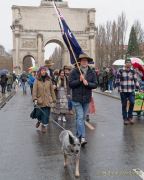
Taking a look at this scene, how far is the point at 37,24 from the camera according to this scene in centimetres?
7331

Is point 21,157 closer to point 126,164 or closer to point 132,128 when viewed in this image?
point 126,164

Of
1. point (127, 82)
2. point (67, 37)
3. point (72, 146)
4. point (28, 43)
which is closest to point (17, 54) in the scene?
point (28, 43)

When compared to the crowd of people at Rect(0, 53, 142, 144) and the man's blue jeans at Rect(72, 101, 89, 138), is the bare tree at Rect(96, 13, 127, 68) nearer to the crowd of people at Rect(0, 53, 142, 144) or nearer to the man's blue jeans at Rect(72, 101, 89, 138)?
the crowd of people at Rect(0, 53, 142, 144)

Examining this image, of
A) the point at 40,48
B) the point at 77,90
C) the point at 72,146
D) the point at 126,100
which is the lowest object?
the point at 72,146

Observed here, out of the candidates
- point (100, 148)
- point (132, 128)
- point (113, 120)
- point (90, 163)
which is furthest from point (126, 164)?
point (113, 120)

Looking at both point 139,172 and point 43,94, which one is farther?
point 43,94

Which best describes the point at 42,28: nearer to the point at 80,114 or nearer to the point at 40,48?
the point at 40,48

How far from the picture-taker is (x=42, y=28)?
73438mm

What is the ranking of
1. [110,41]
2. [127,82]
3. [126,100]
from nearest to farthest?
1. [127,82]
2. [126,100]
3. [110,41]

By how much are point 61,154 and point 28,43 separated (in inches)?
2626

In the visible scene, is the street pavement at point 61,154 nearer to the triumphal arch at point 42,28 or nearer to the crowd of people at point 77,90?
the crowd of people at point 77,90

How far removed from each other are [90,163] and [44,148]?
5.86ft

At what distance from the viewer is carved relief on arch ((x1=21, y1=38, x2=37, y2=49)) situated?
7425cm

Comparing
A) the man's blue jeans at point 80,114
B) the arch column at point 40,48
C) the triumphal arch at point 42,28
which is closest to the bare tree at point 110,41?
the triumphal arch at point 42,28
